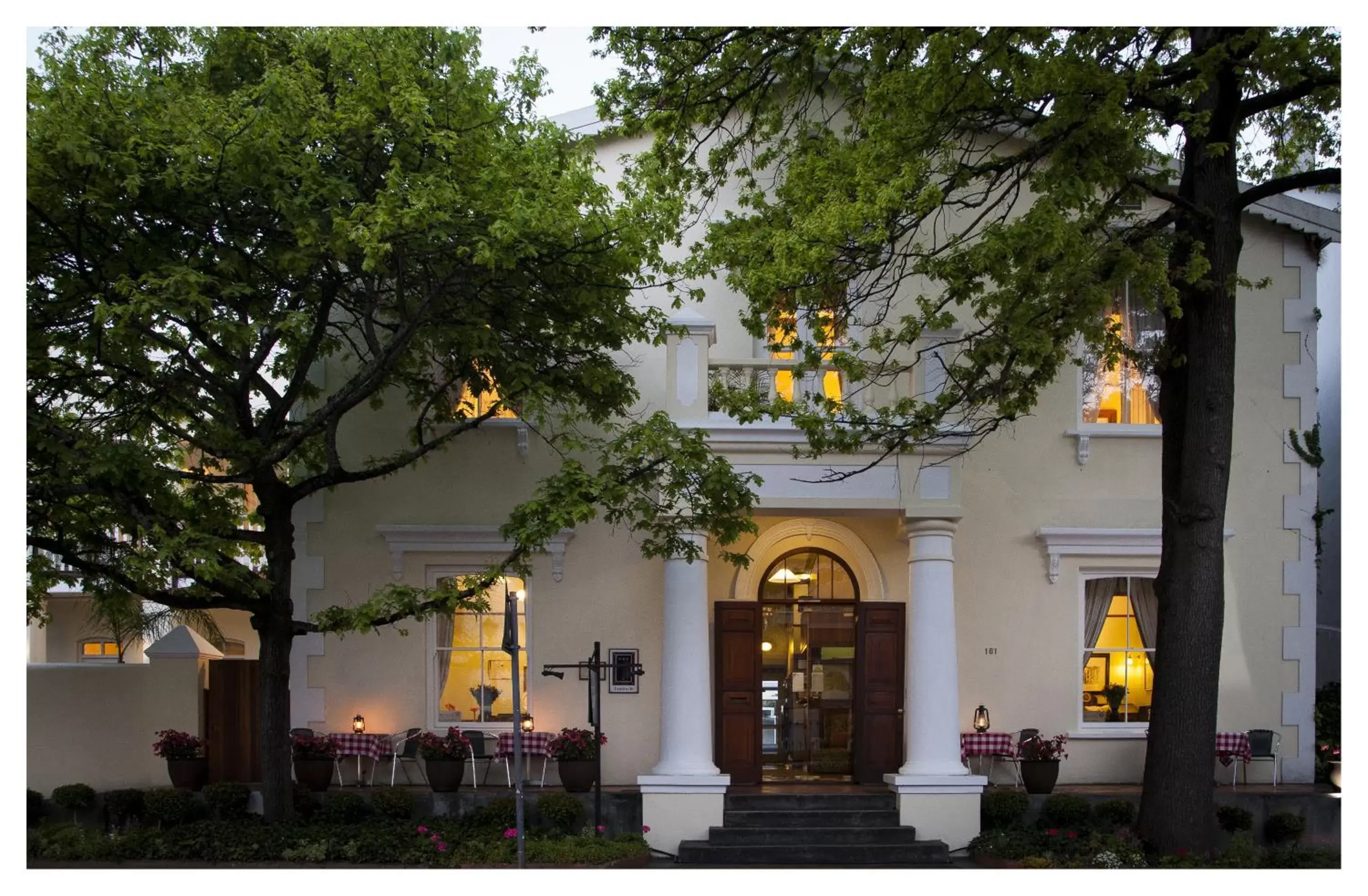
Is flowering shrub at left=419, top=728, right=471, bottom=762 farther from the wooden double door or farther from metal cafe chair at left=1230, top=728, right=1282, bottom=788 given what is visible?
metal cafe chair at left=1230, top=728, right=1282, bottom=788

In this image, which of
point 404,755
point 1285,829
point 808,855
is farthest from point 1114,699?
point 404,755

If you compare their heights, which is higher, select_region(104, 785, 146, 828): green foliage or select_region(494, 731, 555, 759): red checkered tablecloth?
select_region(494, 731, 555, 759): red checkered tablecloth

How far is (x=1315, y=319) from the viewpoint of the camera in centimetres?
1747

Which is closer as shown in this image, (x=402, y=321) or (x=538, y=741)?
(x=402, y=321)

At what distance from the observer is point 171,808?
603 inches

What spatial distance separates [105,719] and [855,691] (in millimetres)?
9355

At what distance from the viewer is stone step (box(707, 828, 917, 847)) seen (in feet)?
48.5

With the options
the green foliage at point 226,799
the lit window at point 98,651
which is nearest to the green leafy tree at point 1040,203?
the green foliage at point 226,799

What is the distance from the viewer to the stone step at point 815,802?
50.6 ft

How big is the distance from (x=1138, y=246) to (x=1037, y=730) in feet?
22.7

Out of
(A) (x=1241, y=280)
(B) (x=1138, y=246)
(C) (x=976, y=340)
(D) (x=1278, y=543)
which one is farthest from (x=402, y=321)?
(D) (x=1278, y=543)

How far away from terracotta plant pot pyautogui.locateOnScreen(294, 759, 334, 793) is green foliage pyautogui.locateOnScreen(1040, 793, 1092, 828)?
859 centimetres

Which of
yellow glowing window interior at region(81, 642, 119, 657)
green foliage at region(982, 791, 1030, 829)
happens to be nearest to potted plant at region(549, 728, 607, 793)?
green foliage at region(982, 791, 1030, 829)

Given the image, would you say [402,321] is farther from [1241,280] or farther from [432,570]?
[1241,280]
